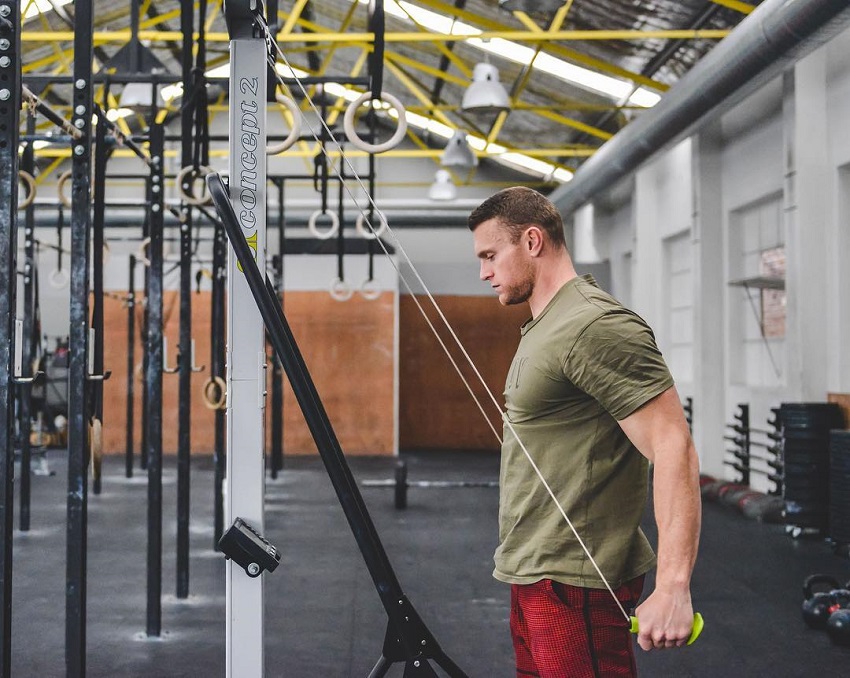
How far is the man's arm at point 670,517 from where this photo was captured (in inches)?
52.1

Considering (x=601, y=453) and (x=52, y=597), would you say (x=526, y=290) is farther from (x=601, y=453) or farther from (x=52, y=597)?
(x=52, y=597)

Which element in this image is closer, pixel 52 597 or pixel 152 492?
pixel 152 492

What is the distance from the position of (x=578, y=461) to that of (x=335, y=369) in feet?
34.3

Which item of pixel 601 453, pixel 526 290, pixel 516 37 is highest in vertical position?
pixel 516 37

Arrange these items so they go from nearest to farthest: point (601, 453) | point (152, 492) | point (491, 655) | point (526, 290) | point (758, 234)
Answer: point (601, 453)
point (526, 290)
point (491, 655)
point (152, 492)
point (758, 234)

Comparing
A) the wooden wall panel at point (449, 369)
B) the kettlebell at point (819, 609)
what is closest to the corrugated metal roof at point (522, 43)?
the wooden wall panel at point (449, 369)

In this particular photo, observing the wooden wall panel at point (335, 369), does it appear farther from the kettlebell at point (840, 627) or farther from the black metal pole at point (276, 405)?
the kettlebell at point (840, 627)

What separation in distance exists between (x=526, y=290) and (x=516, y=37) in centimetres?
675

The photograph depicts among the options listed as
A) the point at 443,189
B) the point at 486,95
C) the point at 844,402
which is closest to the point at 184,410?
the point at 486,95

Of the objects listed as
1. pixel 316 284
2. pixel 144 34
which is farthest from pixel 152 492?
pixel 316 284

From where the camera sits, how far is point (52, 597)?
4.48m

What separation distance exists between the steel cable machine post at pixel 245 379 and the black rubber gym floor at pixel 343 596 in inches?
70.2

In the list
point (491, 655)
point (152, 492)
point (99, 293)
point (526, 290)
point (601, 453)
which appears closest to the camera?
point (601, 453)

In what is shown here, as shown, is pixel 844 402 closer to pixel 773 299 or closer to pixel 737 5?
pixel 773 299
